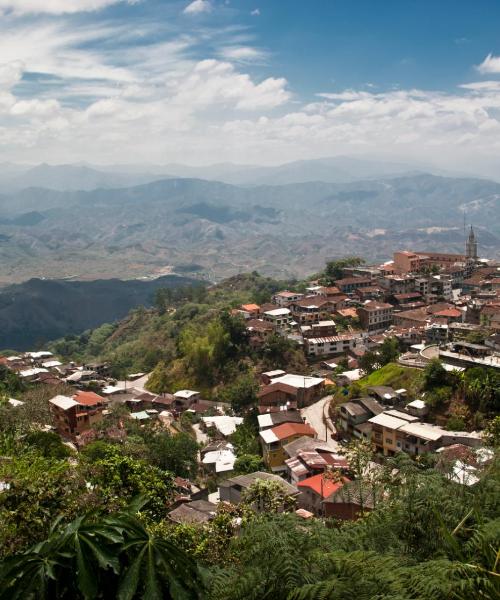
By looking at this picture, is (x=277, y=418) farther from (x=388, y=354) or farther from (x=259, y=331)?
(x=259, y=331)

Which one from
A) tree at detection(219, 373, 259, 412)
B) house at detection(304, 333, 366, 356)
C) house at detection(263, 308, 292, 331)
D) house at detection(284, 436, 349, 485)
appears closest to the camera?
house at detection(284, 436, 349, 485)

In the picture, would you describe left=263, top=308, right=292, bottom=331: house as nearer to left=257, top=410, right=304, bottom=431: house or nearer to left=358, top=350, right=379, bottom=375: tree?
left=358, top=350, right=379, bottom=375: tree

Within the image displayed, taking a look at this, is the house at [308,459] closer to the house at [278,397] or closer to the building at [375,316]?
the house at [278,397]

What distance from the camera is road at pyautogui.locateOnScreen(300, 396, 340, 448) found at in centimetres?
3091

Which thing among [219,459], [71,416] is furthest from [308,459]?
[71,416]

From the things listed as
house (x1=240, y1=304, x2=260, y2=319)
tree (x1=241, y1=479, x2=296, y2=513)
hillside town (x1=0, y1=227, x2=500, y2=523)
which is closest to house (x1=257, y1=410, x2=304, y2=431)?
hillside town (x1=0, y1=227, x2=500, y2=523)

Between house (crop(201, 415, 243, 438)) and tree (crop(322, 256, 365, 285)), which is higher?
tree (crop(322, 256, 365, 285))

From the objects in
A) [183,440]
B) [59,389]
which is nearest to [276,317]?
[59,389]

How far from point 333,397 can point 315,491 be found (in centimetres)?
1414

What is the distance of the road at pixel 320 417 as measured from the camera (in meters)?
30.9

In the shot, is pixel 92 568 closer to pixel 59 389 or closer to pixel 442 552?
pixel 442 552

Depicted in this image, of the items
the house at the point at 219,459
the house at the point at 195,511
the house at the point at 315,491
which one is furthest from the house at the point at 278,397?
the house at the point at 195,511

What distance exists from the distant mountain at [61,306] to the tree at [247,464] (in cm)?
10101

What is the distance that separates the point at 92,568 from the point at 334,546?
12.2 ft
